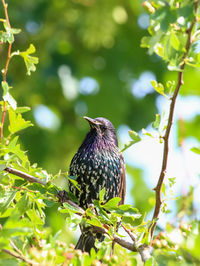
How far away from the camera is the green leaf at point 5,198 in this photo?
2.38 metres

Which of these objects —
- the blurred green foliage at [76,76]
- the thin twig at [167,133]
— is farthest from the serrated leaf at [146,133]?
the blurred green foliage at [76,76]

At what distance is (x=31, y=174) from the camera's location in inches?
100

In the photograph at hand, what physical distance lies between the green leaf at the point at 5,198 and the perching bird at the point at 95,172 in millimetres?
1369

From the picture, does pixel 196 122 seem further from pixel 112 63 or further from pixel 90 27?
pixel 90 27

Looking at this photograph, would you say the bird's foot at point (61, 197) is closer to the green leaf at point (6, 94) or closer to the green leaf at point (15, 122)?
the green leaf at point (15, 122)

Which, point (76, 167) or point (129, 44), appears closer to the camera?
point (76, 167)

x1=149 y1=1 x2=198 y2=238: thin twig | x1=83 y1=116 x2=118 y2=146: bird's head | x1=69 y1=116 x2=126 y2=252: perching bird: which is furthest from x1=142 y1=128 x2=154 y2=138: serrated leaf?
x1=83 y1=116 x2=118 y2=146: bird's head

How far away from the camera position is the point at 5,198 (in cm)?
240

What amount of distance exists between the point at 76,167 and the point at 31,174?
1406mm

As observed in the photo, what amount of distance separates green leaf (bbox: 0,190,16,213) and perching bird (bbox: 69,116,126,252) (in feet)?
4.49

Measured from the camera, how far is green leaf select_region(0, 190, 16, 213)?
2.38m

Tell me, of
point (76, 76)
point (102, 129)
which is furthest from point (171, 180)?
point (76, 76)

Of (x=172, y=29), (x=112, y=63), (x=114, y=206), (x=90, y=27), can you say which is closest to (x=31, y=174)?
(x=114, y=206)

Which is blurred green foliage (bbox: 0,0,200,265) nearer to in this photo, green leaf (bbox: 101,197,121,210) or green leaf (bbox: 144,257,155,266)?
green leaf (bbox: 101,197,121,210)
